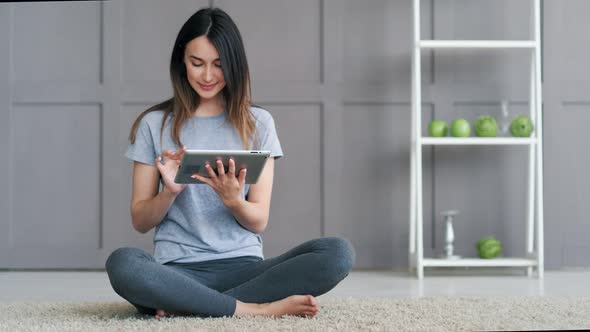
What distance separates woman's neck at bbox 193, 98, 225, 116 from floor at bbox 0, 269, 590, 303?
2.55ft

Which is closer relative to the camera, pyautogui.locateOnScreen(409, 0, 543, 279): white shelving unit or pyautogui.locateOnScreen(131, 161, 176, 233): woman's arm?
pyautogui.locateOnScreen(131, 161, 176, 233): woman's arm

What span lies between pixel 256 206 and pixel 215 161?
0.27 meters

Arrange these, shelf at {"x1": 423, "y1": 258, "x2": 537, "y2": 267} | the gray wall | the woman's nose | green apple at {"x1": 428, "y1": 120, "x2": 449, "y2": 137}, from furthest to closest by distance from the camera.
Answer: the gray wall → green apple at {"x1": 428, "y1": 120, "x2": 449, "y2": 137} → shelf at {"x1": 423, "y1": 258, "x2": 537, "y2": 267} → the woman's nose

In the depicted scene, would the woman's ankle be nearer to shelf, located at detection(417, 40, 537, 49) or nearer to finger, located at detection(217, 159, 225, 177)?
finger, located at detection(217, 159, 225, 177)

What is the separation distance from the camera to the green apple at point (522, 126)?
360 centimetres

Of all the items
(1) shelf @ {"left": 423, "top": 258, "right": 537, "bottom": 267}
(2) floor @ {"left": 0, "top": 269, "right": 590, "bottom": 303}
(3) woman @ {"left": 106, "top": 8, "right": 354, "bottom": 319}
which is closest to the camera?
(3) woman @ {"left": 106, "top": 8, "right": 354, "bottom": 319}

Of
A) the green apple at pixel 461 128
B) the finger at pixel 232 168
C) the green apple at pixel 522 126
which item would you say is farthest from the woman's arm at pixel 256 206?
the green apple at pixel 522 126

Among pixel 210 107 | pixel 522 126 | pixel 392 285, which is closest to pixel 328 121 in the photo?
pixel 522 126

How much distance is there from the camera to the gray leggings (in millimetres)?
1877

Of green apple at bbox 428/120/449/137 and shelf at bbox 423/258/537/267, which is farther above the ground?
green apple at bbox 428/120/449/137

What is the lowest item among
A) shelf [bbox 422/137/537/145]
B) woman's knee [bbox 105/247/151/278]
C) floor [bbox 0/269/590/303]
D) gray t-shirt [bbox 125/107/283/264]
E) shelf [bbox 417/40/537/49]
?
floor [bbox 0/269/590/303]

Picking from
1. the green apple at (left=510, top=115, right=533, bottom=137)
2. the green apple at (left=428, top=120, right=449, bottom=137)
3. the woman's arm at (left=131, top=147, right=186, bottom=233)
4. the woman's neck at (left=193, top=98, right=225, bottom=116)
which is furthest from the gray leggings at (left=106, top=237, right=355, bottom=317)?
the green apple at (left=510, top=115, right=533, bottom=137)

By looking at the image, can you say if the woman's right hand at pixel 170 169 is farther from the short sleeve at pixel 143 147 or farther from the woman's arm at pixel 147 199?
the short sleeve at pixel 143 147

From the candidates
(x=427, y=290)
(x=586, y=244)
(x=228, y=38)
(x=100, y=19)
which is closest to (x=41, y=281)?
(x=100, y=19)
